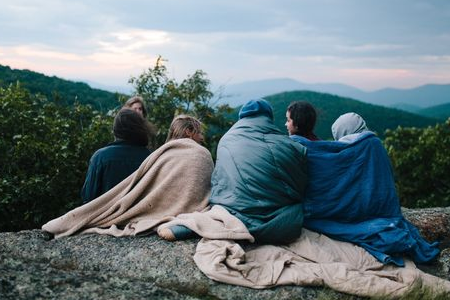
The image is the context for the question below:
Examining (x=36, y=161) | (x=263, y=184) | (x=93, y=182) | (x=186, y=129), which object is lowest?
(x=36, y=161)

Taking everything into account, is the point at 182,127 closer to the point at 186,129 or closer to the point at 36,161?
the point at 186,129

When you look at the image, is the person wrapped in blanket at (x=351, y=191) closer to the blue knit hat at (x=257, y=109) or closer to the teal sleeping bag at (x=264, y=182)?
the teal sleeping bag at (x=264, y=182)

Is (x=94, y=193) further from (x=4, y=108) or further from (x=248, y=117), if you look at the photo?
Answer: (x=4, y=108)

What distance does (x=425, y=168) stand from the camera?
20859 millimetres

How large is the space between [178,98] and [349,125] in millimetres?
8373

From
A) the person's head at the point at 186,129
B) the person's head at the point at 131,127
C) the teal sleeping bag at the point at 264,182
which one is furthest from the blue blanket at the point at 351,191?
the person's head at the point at 131,127

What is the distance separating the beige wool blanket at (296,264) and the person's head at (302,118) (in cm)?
117

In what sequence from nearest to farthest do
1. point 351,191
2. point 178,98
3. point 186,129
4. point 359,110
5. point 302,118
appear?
point 351,191 → point 302,118 → point 186,129 → point 178,98 → point 359,110

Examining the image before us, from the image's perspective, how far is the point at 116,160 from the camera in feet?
18.3

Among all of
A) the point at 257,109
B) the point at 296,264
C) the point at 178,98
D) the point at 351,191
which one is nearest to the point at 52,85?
the point at 178,98

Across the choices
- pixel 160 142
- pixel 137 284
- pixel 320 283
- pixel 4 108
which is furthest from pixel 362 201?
pixel 160 142

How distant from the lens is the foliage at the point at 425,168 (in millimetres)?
20188

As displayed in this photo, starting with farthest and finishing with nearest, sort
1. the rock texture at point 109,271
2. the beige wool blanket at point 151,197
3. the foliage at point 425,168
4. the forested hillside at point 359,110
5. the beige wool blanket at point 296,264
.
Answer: the forested hillside at point 359,110 < the foliage at point 425,168 < the beige wool blanket at point 151,197 < the beige wool blanket at point 296,264 < the rock texture at point 109,271

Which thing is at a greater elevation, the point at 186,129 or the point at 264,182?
the point at 186,129
